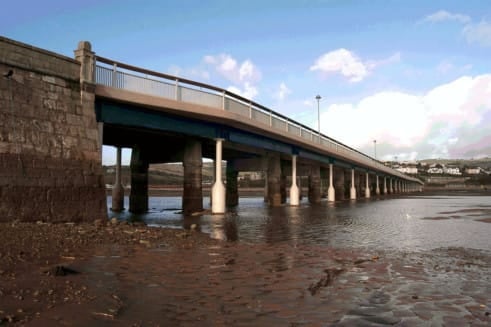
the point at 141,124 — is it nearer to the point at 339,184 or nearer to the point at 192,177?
the point at 192,177

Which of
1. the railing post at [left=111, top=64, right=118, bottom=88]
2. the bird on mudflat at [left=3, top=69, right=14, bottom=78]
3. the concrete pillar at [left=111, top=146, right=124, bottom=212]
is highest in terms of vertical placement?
the railing post at [left=111, top=64, right=118, bottom=88]

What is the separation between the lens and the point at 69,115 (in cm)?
1877

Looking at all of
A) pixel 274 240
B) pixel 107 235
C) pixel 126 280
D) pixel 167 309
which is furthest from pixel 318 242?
pixel 167 309

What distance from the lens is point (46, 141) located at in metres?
17.2

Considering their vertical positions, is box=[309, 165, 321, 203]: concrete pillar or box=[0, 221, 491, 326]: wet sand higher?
box=[309, 165, 321, 203]: concrete pillar

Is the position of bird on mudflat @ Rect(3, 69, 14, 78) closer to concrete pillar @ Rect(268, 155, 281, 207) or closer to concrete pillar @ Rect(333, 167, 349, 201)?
concrete pillar @ Rect(268, 155, 281, 207)

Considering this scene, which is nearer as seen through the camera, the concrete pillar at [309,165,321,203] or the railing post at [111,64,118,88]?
the railing post at [111,64,118,88]

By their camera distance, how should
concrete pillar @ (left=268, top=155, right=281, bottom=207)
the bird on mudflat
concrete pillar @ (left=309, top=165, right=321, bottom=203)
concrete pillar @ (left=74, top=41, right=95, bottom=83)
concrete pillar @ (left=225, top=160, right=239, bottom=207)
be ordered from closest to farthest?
the bird on mudflat
concrete pillar @ (left=74, top=41, right=95, bottom=83)
concrete pillar @ (left=268, top=155, right=281, bottom=207)
concrete pillar @ (left=225, top=160, right=239, bottom=207)
concrete pillar @ (left=309, top=165, right=321, bottom=203)

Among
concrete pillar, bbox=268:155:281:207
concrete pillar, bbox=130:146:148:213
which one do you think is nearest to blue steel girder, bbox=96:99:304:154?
concrete pillar, bbox=268:155:281:207

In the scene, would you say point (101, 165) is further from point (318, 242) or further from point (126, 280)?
point (126, 280)

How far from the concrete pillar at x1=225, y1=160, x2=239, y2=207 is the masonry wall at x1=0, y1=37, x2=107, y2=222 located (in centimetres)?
3258

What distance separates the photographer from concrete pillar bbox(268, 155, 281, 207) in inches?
1836

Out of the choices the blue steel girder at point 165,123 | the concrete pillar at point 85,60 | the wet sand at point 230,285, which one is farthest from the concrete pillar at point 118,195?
the wet sand at point 230,285

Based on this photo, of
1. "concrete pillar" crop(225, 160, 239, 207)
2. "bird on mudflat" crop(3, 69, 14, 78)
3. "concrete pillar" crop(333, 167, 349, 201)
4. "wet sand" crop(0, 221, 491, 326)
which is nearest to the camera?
"wet sand" crop(0, 221, 491, 326)
